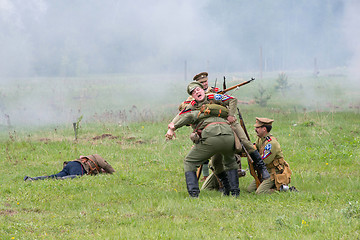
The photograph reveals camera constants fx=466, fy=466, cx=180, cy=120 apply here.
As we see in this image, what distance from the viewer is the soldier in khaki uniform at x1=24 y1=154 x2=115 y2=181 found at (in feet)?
33.6

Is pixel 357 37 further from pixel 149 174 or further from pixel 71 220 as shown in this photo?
pixel 71 220

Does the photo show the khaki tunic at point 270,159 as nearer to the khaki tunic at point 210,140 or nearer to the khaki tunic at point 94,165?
the khaki tunic at point 210,140

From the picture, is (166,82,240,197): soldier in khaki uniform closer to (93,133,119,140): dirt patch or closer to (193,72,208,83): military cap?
(193,72,208,83): military cap

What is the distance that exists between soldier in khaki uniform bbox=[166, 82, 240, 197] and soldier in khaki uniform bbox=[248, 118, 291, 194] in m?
0.63

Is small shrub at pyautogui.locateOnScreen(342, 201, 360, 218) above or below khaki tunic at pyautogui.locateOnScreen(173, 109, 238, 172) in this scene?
below

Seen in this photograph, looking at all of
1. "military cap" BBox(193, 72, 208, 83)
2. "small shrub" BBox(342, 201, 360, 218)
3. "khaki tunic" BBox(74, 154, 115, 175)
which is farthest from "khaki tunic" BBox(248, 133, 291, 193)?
"khaki tunic" BBox(74, 154, 115, 175)

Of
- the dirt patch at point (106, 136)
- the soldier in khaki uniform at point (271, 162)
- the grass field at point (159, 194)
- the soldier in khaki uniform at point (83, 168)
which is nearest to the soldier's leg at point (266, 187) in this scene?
the soldier in khaki uniform at point (271, 162)

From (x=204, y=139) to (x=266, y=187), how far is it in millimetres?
1550

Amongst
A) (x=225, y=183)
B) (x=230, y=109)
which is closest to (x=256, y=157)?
(x=225, y=183)

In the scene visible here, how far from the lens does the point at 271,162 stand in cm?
862

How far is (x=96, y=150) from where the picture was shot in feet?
43.9

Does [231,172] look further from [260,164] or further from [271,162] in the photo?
[271,162]

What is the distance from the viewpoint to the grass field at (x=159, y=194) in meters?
6.14

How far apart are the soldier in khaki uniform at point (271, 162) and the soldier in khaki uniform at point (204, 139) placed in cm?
63
